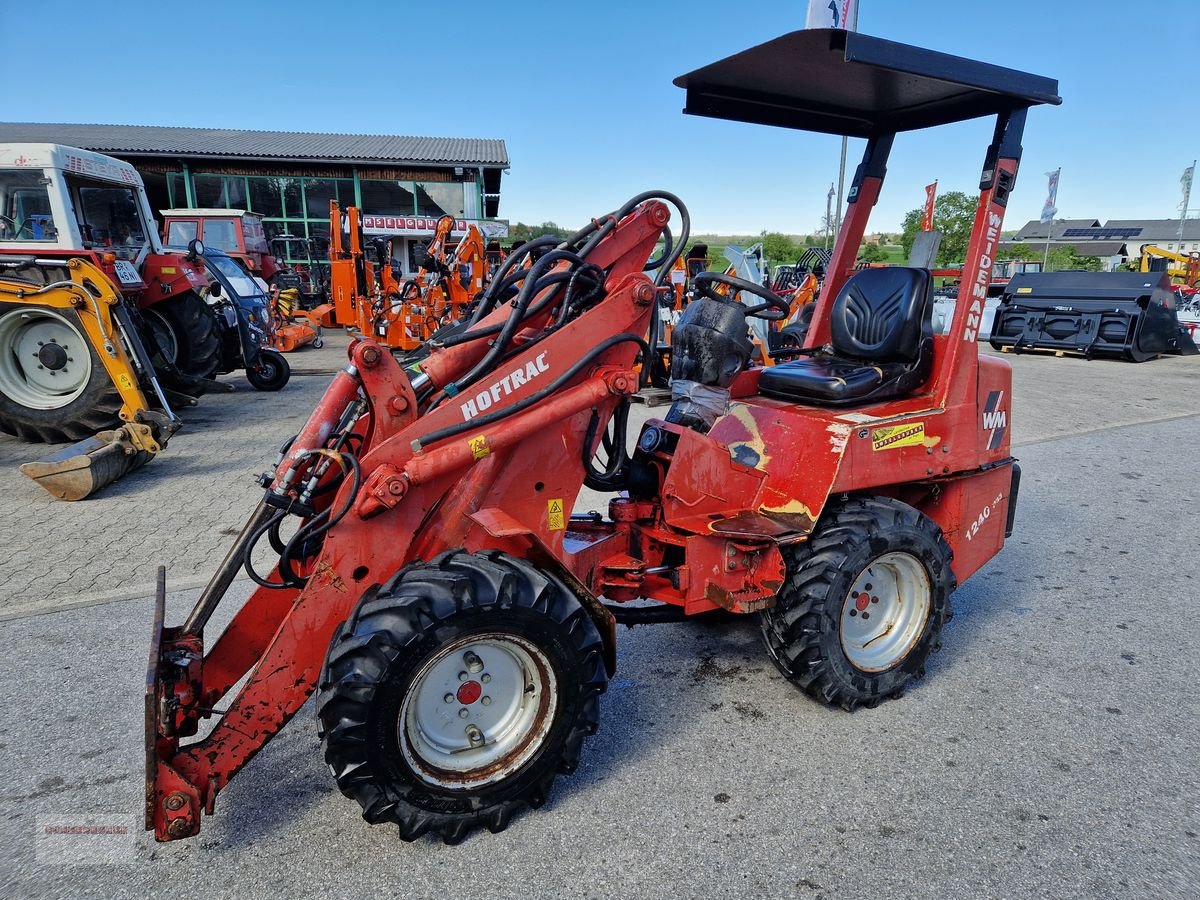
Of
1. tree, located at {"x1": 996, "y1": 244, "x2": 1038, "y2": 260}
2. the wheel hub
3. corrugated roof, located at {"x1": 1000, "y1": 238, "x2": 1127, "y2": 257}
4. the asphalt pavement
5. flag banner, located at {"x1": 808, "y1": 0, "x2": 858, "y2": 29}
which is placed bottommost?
the asphalt pavement

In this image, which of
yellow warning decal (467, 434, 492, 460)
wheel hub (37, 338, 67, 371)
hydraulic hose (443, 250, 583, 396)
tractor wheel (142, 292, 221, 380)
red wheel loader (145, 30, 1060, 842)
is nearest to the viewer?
red wheel loader (145, 30, 1060, 842)

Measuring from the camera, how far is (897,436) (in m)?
3.14

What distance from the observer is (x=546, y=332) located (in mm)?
2689

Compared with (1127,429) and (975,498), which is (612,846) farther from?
(1127,429)

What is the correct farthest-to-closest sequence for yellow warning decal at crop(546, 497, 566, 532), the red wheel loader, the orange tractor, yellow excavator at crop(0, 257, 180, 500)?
the orange tractor, yellow excavator at crop(0, 257, 180, 500), yellow warning decal at crop(546, 497, 566, 532), the red wheel loader

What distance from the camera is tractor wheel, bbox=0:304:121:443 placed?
7.20m

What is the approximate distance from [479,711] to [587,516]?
3.72ft

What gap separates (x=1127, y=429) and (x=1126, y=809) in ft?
24.5

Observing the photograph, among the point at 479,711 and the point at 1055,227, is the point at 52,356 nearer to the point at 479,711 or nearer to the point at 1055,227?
the point at 479,711

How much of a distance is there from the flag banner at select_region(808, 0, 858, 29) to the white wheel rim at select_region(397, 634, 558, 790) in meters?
8.63

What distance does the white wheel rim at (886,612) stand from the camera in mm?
3164

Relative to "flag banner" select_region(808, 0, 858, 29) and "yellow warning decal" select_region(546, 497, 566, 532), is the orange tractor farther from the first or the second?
"yellow warning decal" select_region(546, 497, 566, 532)

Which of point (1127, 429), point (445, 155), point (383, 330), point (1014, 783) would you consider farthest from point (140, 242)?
point (445, 155)

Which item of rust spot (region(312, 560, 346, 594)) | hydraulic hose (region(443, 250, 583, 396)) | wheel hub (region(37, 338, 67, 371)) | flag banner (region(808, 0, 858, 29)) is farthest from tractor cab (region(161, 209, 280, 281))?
rust spot (region(312, 560, 346, 594))
